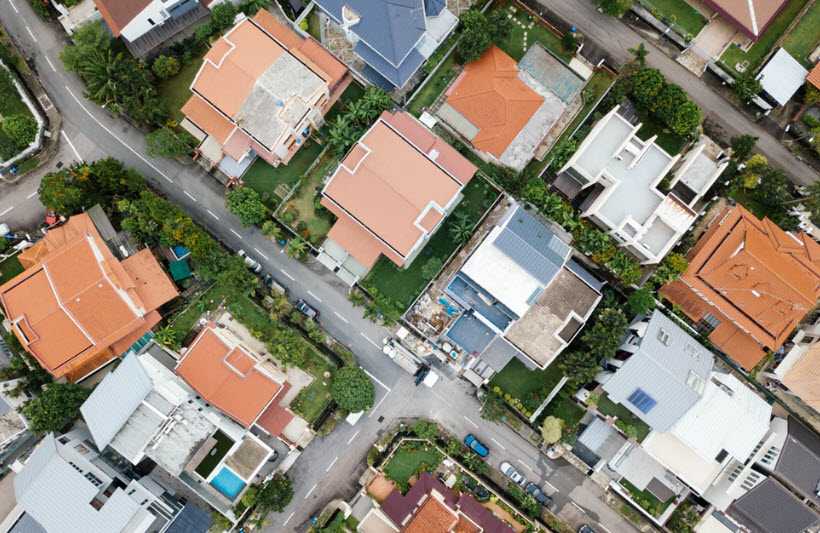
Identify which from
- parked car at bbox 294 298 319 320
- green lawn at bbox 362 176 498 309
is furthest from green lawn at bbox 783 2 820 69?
parked car at bbox 294 298 319 320

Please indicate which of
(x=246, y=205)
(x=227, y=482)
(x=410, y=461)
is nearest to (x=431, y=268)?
(x=246, y=205)

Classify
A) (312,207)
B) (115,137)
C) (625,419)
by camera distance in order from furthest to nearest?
(115,137)
(312,207)
(625,419)

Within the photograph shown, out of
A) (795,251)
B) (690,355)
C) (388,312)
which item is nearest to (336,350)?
(388,312)

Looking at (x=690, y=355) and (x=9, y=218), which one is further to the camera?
(x=9, y=218)

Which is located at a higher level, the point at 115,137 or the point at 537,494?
the point at 115,137

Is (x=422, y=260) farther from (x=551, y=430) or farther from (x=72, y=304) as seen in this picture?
(x=72, y=304)

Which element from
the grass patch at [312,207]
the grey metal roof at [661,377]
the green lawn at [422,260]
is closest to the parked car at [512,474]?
the grey metal roof at [661,377]

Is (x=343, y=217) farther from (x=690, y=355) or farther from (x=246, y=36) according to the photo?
(x=690, y=355)
